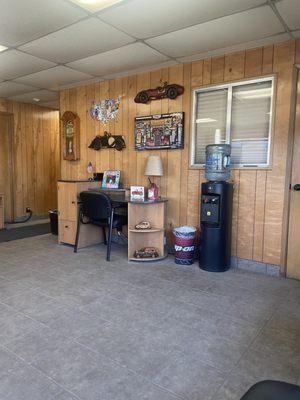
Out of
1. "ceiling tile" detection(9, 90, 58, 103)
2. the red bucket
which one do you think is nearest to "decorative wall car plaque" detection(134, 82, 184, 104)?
the red bucket

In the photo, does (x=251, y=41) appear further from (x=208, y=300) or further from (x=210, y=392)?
(x=210, y=392)

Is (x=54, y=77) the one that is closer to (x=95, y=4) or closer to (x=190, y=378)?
(x=95, y=4)

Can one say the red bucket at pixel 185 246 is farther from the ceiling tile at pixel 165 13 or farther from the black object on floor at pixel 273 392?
the black object on floor at pixel 273 392

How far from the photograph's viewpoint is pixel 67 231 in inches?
174

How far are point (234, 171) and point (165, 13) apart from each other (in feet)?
5.96

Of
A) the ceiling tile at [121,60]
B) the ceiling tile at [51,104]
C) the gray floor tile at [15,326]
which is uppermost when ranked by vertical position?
the ceiling tile at [51,104]

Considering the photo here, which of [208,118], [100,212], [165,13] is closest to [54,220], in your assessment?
[100,212]

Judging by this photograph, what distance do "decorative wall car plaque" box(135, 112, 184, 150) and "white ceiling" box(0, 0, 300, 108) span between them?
67 cm

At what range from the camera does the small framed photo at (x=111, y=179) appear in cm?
444

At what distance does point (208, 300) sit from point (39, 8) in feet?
9.48

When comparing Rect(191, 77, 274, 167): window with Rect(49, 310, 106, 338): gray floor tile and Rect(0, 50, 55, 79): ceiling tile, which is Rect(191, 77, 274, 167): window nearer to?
Rect(0, 50, 55, 79): ceiling tile

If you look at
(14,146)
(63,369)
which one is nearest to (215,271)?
(63,369)

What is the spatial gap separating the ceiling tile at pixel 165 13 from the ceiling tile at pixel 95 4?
0.06 metres

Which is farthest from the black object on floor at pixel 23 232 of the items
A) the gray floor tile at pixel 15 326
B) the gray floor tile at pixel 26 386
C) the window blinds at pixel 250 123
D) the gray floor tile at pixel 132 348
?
the window blinds at pixel 250 123
